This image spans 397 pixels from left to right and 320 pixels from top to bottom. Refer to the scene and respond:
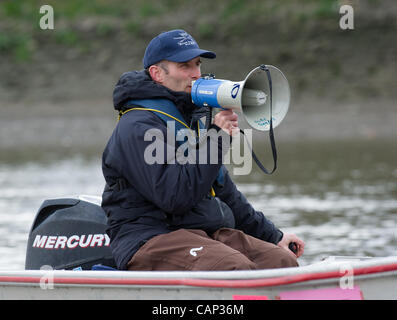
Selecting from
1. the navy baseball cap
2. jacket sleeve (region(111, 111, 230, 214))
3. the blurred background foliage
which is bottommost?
jacket sleeve (region(111, 111, 230, 214))

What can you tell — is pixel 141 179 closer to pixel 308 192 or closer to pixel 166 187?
pixel 166 187

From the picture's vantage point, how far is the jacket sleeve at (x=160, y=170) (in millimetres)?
4211

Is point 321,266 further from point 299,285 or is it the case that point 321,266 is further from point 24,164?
point 24,164

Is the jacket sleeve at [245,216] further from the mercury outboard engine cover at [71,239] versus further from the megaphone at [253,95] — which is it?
the mercury outboard engine cover at [71,239]

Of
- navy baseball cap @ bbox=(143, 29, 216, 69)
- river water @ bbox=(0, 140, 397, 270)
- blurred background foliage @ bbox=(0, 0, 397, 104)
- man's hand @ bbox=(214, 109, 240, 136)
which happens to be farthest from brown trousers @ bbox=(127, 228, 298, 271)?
blurred background foliage @ bbox=(0, 0, 397, 104)

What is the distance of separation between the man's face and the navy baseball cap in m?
0.04

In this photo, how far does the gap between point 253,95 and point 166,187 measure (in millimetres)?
667

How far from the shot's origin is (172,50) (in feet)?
14.8

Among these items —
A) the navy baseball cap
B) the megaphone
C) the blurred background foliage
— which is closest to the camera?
the megaphone

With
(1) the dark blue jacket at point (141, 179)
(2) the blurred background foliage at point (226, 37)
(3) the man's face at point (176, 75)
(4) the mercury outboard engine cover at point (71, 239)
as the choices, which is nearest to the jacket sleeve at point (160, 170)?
(1) the dark blue jacket at point (141, 179)

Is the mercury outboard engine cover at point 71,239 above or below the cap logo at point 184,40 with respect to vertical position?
below

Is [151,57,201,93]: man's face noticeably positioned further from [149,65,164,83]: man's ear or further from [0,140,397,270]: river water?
[0,140,397,270]: river water

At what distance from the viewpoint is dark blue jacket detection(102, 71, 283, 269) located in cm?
422

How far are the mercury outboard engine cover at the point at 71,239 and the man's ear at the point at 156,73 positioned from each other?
3.92ft
